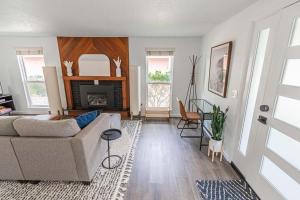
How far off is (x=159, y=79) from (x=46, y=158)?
3.22 m

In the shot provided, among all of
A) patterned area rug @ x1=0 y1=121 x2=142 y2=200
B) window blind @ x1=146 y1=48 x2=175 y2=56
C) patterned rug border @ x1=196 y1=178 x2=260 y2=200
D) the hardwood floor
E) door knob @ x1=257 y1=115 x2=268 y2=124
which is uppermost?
Result: window blind @ x1=146 y1=48 x2=175 y2=56

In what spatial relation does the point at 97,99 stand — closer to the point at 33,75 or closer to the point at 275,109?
the point at 33,75

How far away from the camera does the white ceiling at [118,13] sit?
1828mm

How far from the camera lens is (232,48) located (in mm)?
2264

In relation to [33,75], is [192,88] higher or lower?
lower

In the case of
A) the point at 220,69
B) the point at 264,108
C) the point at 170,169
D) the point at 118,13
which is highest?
the point at 118,13

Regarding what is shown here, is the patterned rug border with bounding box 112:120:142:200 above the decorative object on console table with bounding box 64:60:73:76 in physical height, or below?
below

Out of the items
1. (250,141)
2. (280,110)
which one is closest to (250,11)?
(280,110)

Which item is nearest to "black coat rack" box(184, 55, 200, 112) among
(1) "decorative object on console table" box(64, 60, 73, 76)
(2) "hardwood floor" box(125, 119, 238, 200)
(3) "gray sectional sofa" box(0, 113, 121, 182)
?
(2) "hardwood floor" box(125, 119, 238, 200)

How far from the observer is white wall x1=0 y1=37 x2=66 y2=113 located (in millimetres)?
4023

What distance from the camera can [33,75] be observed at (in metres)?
4.39

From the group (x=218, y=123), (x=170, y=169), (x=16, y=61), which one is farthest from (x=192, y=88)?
(x=16, y=61)

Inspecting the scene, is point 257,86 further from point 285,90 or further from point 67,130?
point 67,130

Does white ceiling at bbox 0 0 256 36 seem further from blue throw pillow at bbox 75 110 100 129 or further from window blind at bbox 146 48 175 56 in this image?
blue throw pillow at bbox 75 110 100 129
